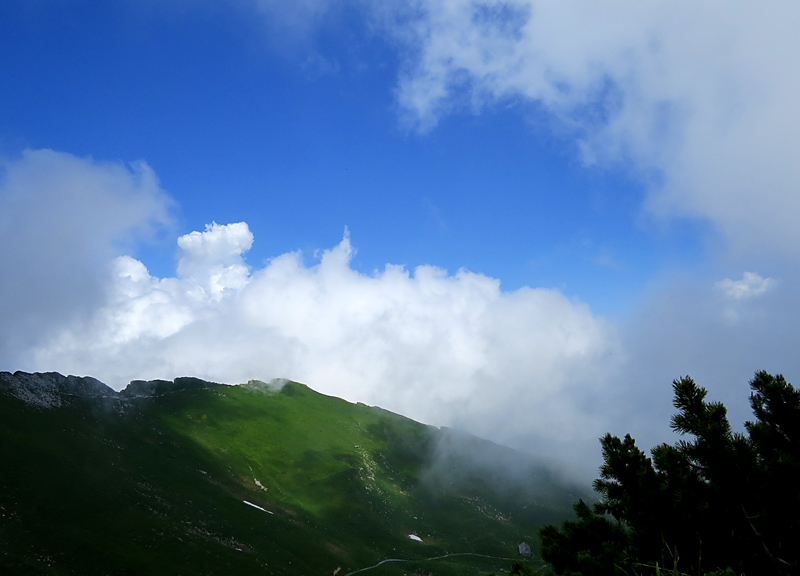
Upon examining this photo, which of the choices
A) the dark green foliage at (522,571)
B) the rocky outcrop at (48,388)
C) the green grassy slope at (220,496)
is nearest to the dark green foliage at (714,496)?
the dark green foliage at (522,571)

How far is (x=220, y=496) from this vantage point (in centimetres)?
11069

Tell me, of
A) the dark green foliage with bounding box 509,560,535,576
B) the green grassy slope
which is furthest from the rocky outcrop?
the dark green foliage with bounding box 509,560,535,576

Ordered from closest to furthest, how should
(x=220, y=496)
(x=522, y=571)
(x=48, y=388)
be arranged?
1. (x=522, y=571)
2. (x=220, y=496)
3. (x=48, y=388)

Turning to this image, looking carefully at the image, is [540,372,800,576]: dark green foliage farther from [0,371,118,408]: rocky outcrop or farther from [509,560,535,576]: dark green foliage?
[0,371,118,408]: rocky outcrop

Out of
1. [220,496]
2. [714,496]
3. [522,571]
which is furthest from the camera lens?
[220,496]

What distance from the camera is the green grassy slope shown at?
74.1m

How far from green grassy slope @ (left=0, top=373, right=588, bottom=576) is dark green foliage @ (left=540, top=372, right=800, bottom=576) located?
76.7 m

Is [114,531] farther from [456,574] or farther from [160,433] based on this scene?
[456,574]

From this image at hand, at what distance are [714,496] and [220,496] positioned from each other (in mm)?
123190

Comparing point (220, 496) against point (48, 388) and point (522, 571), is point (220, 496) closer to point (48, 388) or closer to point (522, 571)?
point (48, 388)

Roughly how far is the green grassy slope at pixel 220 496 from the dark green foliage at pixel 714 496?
76706 millimetres

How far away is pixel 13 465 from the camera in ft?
272

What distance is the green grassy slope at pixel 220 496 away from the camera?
7406 cm

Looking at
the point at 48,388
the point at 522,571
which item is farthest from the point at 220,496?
the point at 522,571
